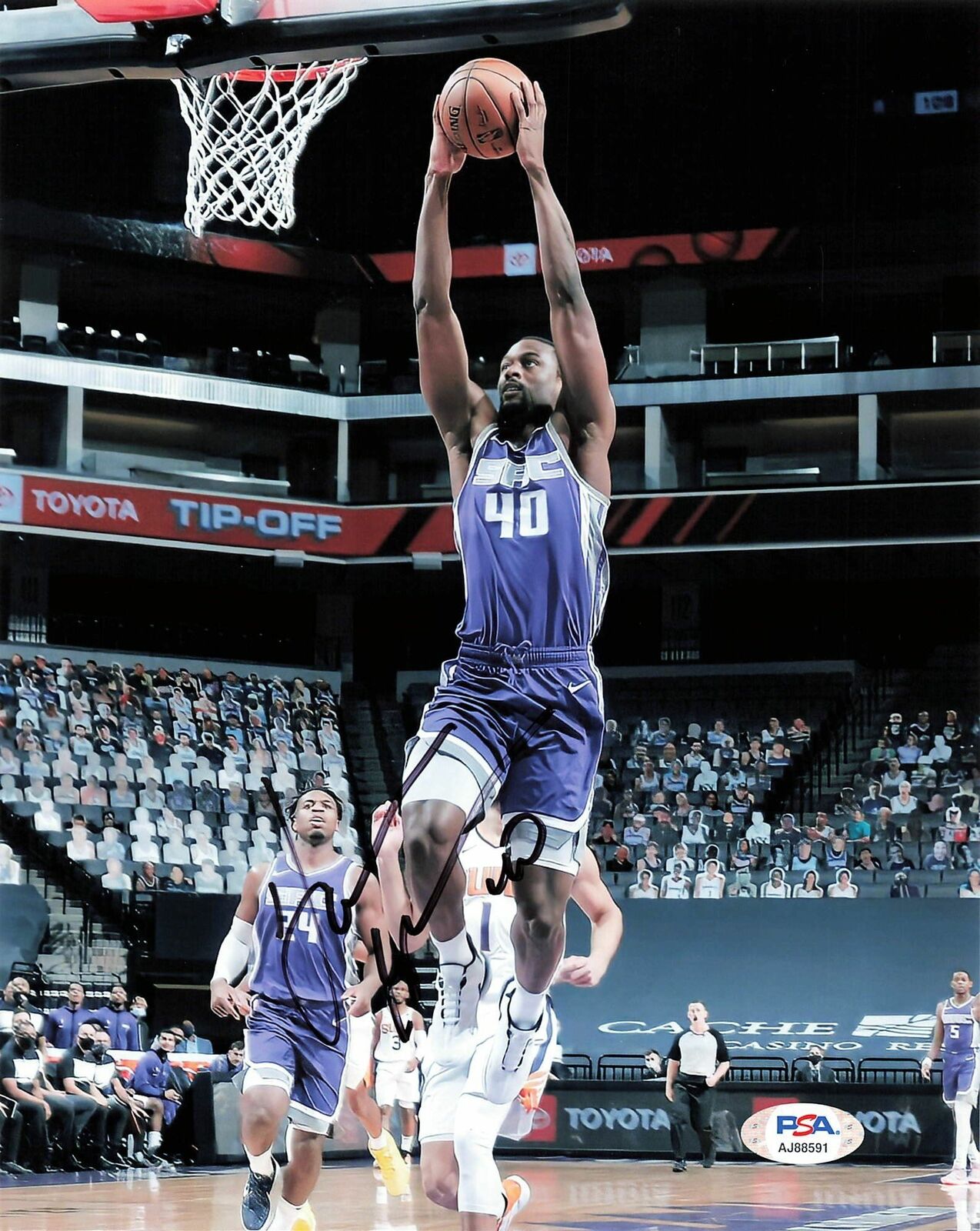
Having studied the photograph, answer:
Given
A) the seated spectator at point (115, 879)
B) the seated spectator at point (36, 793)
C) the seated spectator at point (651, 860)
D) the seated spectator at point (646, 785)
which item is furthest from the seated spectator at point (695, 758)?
the seated spectator at point (36, 793)

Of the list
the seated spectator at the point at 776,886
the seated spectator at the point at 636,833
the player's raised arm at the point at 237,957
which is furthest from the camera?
the seated spectator at the point at 636,833

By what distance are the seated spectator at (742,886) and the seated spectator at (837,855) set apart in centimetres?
82

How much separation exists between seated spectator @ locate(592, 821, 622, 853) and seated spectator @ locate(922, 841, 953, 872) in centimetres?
312

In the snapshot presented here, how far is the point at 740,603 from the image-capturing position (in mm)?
22875

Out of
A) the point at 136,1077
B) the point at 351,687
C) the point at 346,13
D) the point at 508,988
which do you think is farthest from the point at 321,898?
the point at 351,687

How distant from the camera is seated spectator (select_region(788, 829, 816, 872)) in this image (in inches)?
663

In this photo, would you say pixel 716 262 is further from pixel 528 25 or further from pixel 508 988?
pixel 508 988

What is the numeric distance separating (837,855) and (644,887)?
196cm

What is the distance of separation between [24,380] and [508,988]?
17.6m

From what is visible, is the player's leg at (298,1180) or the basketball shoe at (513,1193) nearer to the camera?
the basketball shoe at (513,1193)

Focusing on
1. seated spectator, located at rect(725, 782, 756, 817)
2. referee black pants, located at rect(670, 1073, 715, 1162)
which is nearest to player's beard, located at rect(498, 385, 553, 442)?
referee black pants, located at rect(670, 1073, 715, 1162)

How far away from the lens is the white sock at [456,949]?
5191 millimetres

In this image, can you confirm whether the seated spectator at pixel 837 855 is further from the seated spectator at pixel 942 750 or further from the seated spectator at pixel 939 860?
the seated spectator at pixel 942 750

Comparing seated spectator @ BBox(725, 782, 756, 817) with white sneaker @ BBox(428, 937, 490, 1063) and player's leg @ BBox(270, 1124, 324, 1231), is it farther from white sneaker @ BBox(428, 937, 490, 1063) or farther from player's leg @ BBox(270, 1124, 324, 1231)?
white sneaker @ BBox(428, 937, 490, 1063)
